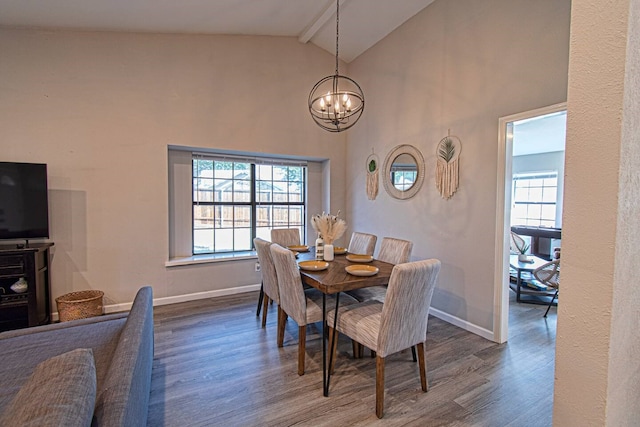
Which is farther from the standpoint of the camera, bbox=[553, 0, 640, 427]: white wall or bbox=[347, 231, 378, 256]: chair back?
bbox=[347, 231, 378, 256]: chair back

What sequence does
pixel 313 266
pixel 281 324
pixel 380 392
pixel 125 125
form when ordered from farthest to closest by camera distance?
1. pixel 125 125
2. pixel 281 324
3. pixel 313 266
4. pixel 380 392

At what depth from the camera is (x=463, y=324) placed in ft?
10.4

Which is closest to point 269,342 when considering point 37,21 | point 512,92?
point 512,92

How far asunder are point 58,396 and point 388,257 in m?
2.78

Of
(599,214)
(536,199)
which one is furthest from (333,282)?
(536,199)

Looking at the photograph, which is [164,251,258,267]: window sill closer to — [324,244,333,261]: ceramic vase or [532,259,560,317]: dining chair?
[324,244,333,261]: ceramic vase

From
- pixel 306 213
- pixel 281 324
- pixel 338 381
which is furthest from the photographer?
pixel 306 213

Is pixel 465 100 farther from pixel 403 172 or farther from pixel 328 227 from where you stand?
pixel 328 227

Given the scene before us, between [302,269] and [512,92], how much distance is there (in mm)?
2504

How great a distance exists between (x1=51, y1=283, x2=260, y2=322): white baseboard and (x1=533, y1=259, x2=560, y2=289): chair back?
3732 mm

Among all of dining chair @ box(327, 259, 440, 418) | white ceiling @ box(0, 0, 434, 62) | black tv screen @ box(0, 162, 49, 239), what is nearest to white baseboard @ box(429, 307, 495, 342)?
dining chair @ box(327, 259, 440, 418)

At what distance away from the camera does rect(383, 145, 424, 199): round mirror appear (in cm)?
366

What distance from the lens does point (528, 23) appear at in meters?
2.55

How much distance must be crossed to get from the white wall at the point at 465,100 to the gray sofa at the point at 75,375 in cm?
295
